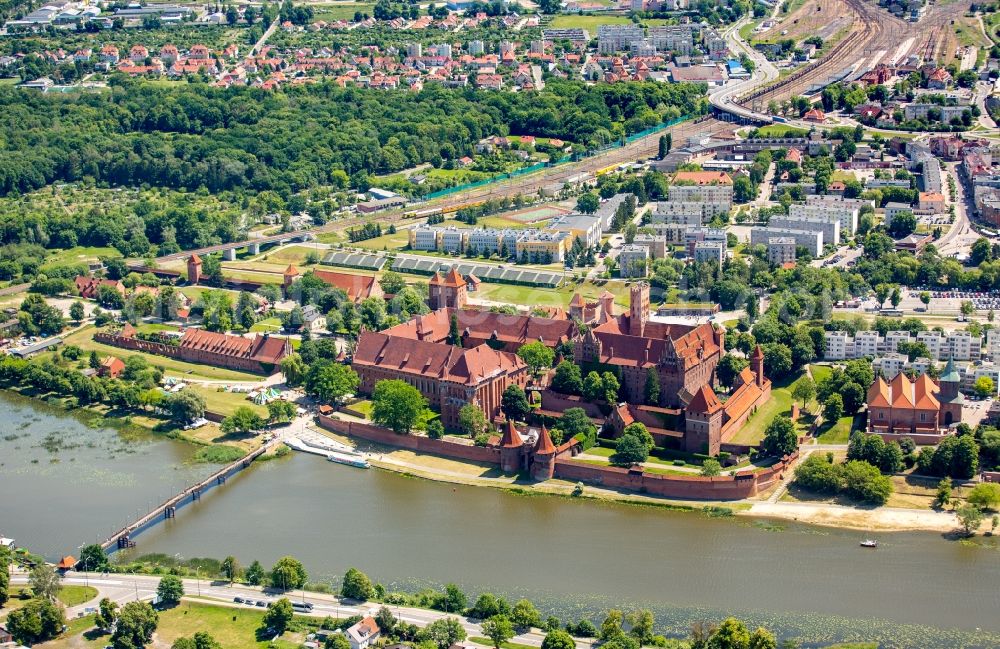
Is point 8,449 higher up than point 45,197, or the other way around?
point 45,197

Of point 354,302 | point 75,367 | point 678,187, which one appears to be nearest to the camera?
point 75,367

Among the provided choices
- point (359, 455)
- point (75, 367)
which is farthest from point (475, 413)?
point (75, 367)

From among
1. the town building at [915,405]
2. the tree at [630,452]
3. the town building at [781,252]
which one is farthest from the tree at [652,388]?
the town building at [781,252]

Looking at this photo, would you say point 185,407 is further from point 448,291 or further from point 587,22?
point 587,22

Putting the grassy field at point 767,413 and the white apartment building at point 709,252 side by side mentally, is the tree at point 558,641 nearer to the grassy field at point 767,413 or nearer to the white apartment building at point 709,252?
the grassy field at point 767,413

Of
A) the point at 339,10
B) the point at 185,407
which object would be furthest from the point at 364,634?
the point at 339,10

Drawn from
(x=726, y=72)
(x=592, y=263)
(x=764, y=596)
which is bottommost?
(x=764, y=596)

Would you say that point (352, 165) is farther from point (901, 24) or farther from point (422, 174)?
point (901, 24)
